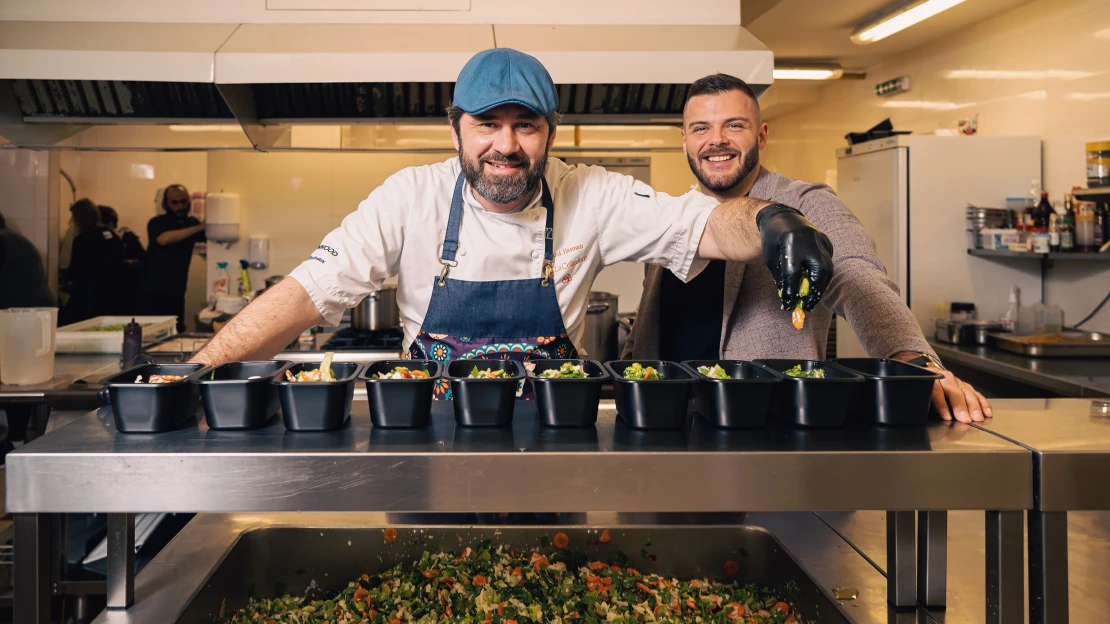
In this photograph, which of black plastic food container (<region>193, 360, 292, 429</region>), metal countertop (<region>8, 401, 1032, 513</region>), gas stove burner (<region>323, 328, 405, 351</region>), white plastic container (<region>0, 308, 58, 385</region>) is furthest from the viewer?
gas stove burner (<region>323, 328, 405, 351</region>)

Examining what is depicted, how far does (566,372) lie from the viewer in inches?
47.6

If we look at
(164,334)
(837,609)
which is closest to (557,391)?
(837,609)

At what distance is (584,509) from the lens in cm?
103

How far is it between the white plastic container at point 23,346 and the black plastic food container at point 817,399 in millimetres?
2834

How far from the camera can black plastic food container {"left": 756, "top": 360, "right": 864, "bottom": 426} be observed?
3.67ft

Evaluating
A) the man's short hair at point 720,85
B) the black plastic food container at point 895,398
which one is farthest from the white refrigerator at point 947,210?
the black plastic food container at point 895,398

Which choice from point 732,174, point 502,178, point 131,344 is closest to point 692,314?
point 732,174

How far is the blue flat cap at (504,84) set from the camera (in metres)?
1.57

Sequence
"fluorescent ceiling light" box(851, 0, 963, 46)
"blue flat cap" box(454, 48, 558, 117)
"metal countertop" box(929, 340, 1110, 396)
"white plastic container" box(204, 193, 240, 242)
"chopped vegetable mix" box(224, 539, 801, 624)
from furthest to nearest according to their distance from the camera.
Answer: "white plastic container" box(204, 193, 240, 242) < "fluorescent ceiling light" box(851, 0, 963, 46) < "metal countertop" box(929, 340, 1110, 396) < "blue flat cap" box(454, 48, 558, 117) < "chopped vegetable mix" box(224, 539, 801, 624)

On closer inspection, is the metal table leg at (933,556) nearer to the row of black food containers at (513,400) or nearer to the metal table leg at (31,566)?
the row of black food containers at (513,400)

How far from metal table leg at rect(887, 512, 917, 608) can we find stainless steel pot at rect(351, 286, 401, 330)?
3.04 m

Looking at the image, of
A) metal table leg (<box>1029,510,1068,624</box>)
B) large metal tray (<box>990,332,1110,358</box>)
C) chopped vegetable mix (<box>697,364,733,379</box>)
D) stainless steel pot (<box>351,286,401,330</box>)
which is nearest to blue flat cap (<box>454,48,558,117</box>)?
chopped vegetable mix (<box>697,364,733,379</box>)

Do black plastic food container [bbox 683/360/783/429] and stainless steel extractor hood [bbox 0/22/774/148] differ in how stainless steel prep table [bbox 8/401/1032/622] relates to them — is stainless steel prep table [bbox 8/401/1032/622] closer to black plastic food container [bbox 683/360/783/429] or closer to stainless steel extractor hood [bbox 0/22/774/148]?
black plastic food container [bbox 683/360/783/429]

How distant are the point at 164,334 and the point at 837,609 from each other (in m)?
3.68
